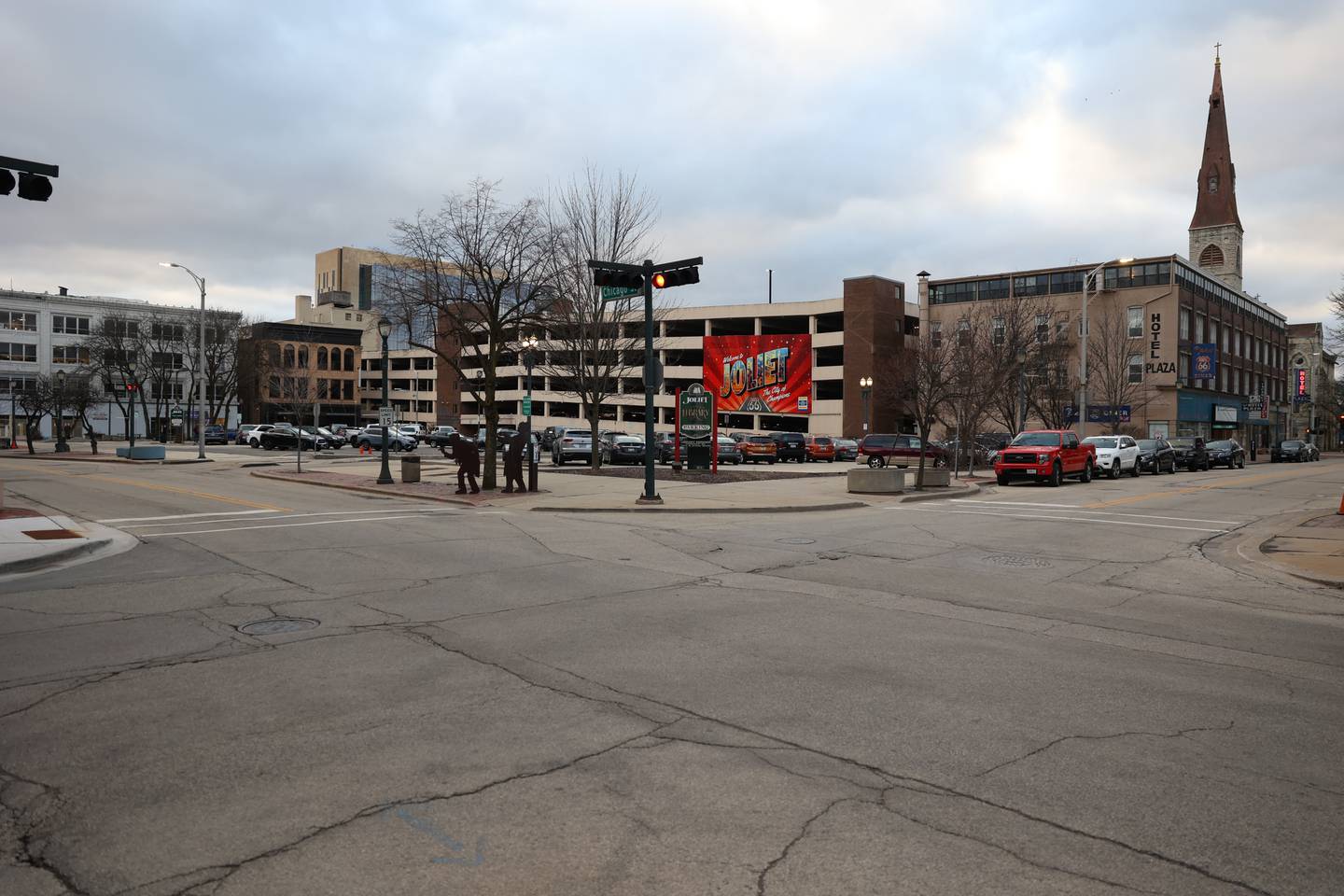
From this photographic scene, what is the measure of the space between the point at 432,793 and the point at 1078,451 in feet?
103

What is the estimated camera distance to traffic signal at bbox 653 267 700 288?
18.7 meters

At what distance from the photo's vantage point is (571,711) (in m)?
5.54

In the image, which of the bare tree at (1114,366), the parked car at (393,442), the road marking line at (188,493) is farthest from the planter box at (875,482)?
the parked car at (393,442)

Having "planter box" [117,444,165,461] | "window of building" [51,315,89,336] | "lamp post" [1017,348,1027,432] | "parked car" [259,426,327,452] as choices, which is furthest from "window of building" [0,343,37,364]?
"lamp post" [1017,348,1027,432]

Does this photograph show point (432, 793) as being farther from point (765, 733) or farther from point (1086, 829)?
point (1086, 829)

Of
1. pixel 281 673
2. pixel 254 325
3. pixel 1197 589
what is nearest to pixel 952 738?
pixel 281 673

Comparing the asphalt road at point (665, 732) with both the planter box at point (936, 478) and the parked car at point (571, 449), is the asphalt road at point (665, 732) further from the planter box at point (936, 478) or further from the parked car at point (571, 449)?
the parked car at point (571, 449)

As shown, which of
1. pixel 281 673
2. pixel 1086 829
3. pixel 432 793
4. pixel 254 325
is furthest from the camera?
pixel 254 325

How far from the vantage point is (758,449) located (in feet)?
155

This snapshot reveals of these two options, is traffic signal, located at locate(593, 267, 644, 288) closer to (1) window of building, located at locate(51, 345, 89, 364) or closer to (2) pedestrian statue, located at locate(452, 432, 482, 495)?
(2) pedestrian statue, located at locate(452, 432, 482, 495)

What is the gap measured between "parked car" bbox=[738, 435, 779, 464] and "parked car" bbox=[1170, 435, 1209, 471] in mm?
19328

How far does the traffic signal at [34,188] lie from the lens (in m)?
13.8

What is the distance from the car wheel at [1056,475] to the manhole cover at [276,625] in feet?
86.7

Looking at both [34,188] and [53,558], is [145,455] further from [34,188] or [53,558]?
[53,558]
